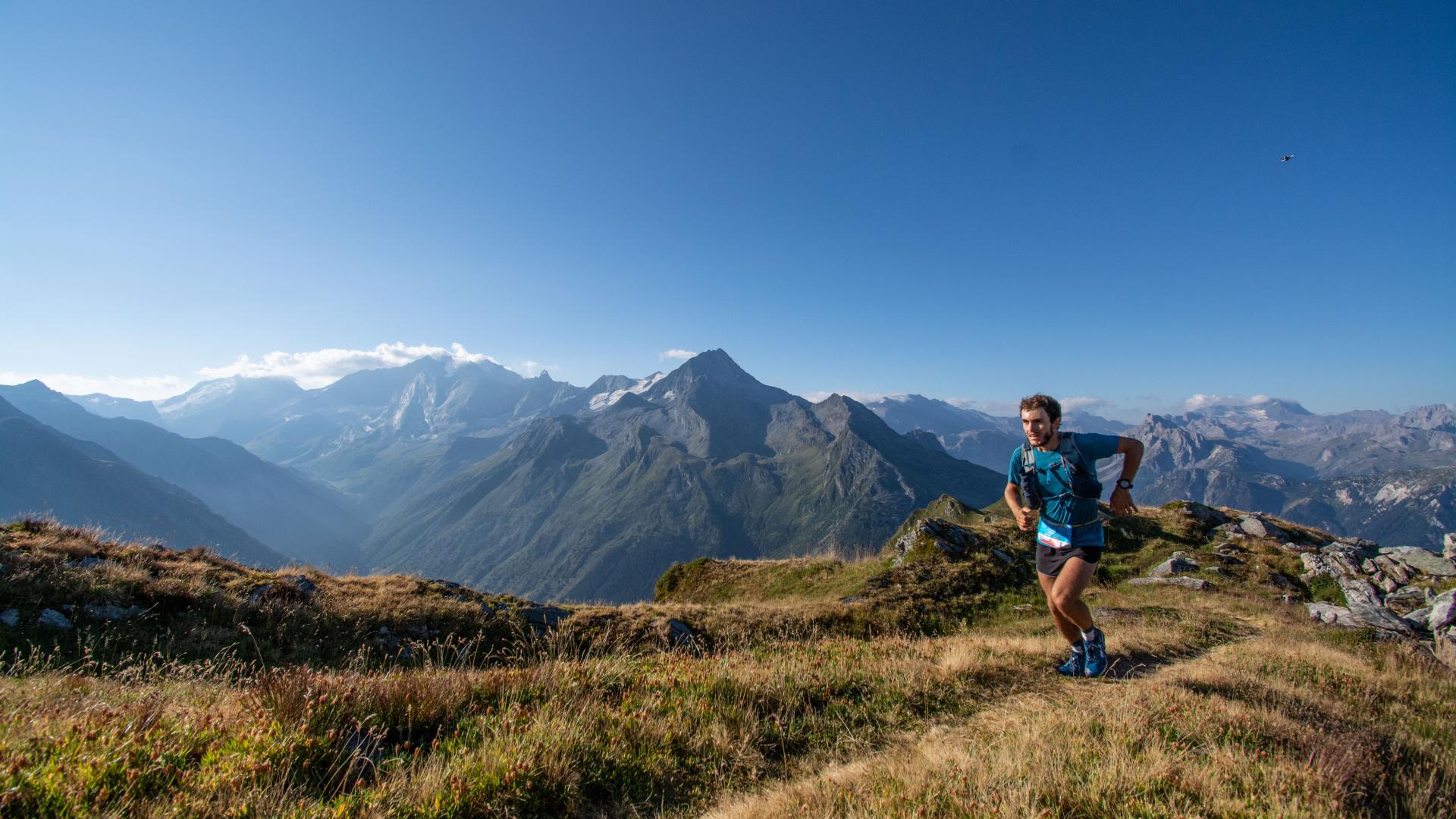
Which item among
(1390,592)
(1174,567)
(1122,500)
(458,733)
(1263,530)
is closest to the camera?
(458,733)

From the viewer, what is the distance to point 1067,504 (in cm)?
746

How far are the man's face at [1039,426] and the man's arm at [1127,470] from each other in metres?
0.85

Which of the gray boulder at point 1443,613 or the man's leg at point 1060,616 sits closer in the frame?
the man's leg at point 1060,616

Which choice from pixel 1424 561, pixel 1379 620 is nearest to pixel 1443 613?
pixel 1379 620

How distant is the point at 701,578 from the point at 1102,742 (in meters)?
17.8

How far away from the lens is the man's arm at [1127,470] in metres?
7.15

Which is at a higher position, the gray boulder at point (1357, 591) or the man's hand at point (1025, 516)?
the man's hand at point (1025, 516)

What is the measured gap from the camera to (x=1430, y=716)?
257 inches

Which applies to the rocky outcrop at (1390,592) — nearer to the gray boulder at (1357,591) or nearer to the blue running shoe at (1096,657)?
the gray boulder at (1357,591)

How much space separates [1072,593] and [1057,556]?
21.1 inches

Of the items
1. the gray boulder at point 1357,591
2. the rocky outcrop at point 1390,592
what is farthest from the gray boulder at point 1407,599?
the gray boulder at point 1357,591

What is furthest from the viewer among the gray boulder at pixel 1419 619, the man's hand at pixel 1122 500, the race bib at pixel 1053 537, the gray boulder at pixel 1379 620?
the gray boulder at pixel 1419 619

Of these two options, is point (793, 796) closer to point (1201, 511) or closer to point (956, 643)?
point (956, 643)

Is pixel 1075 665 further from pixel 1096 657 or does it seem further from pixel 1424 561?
pixel 1424 561
